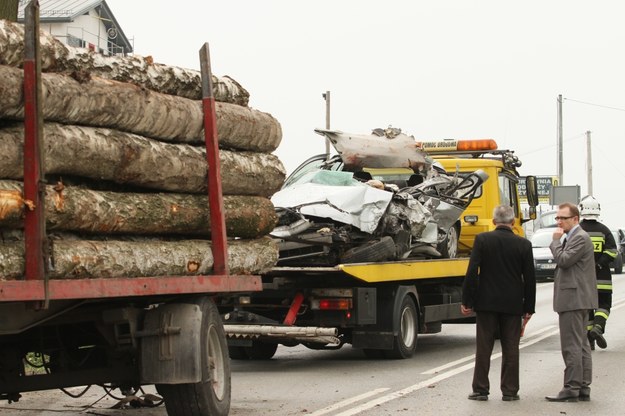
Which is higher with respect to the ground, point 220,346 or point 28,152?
point 28,152

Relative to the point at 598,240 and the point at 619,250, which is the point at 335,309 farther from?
the point at 619,250

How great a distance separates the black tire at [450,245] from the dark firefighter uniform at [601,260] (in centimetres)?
218

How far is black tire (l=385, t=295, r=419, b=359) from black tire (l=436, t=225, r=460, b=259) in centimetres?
141

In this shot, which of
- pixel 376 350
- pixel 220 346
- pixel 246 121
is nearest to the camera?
pixel 220 346

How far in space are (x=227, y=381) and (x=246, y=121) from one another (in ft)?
7.29

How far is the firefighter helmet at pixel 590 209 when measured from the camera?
1533 cm

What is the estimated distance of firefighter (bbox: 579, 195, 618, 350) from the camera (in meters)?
15.2

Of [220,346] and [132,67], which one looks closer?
[132,67]

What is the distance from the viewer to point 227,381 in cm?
1021

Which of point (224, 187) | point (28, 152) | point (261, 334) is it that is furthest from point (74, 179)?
point (261, 334)

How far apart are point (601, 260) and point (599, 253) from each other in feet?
0.31

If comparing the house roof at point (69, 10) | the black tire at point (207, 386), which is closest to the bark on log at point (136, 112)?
the black tire at point (207, 386)

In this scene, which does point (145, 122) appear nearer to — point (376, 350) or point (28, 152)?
point (28, 152)

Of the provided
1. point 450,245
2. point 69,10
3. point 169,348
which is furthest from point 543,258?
point 69,10
